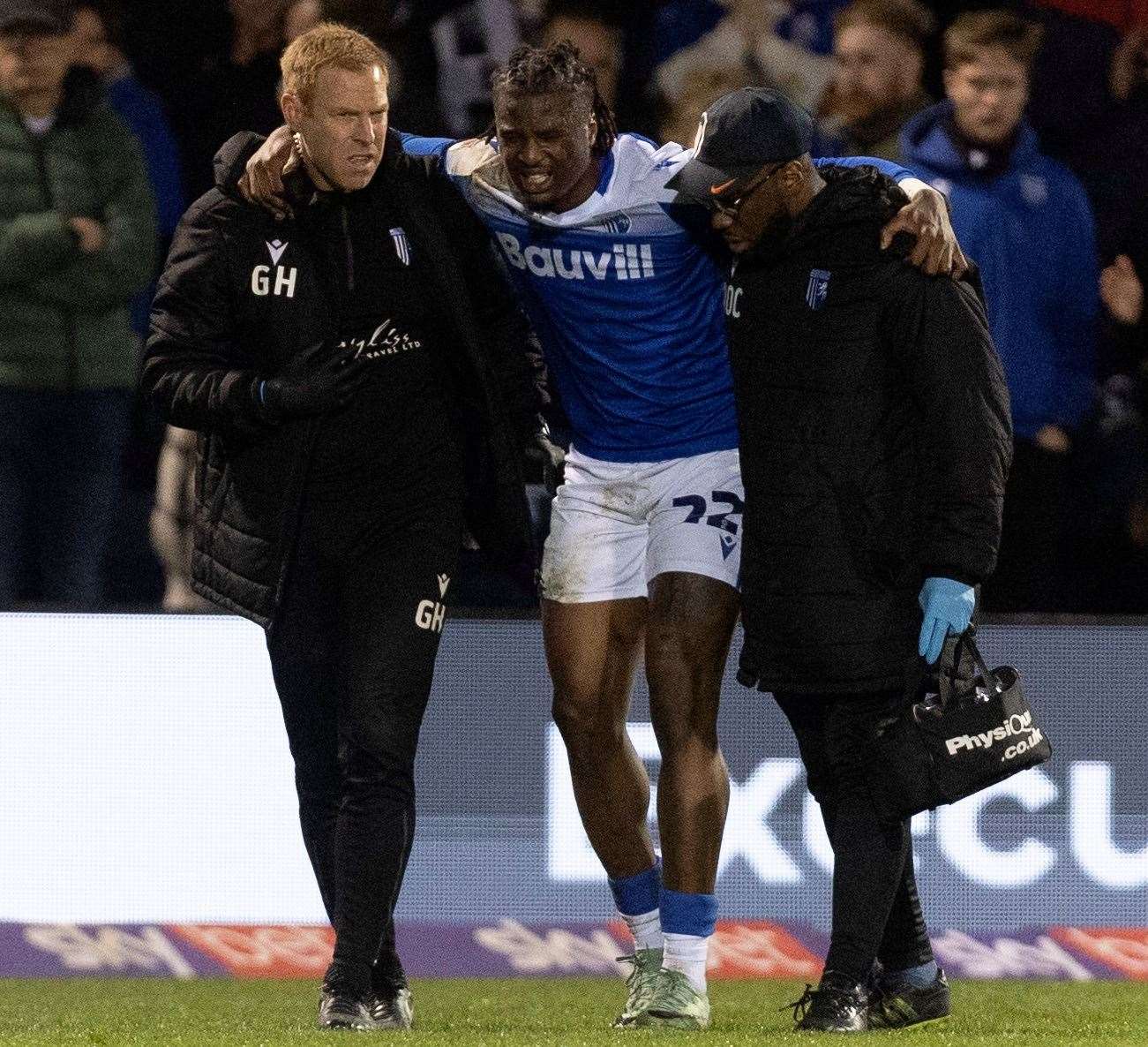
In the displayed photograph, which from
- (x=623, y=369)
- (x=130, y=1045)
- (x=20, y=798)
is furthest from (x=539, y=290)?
(x=20, y=798)

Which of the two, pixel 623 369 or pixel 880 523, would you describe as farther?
pixel 623 369

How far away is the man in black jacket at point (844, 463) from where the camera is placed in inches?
195

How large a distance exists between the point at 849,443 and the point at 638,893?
4.10 ft

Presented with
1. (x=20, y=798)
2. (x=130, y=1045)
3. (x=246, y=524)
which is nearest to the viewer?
(x=130, y=1045)

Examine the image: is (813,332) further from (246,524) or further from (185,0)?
(185,0)

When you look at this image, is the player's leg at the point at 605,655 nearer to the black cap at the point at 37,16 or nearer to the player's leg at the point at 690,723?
the player's leg at the point at 690,723

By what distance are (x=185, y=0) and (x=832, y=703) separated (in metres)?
3.43

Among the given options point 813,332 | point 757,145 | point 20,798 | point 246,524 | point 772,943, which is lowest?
point 772,943

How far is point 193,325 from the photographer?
523 centimetres

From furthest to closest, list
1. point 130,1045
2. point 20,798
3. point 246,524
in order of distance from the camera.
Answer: point 20,798
point 246,524
point 130,1045

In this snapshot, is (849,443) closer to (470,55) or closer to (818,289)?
(818,289)

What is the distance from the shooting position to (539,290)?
547 centimetres

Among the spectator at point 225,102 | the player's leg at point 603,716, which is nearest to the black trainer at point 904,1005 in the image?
the player's leg at point 603,716

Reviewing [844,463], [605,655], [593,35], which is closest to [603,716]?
[605,655]
